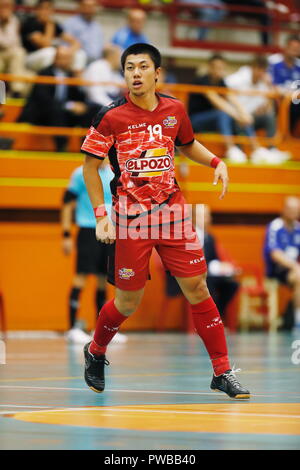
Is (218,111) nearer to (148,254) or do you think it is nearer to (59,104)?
(59,104)

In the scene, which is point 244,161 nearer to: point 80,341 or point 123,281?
point 80,341

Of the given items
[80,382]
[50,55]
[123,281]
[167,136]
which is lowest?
[80,382]

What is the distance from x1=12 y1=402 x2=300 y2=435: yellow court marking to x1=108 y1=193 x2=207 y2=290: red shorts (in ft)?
2.91

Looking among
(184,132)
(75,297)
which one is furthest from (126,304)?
(75,297)

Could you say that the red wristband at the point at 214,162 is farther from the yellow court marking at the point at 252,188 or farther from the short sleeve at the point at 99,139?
the yellow court marking at the point at 252,188

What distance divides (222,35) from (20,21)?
5197 mm

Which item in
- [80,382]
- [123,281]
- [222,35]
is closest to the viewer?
[123,281]

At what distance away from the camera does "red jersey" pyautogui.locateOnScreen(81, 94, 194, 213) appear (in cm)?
668

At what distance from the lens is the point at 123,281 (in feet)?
22.1

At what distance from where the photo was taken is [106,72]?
16.2 meters

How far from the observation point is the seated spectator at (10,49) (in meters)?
15.8

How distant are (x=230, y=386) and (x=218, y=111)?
1024 cm

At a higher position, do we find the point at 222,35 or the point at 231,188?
the point at 222,35

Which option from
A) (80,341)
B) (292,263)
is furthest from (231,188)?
(80,341)
